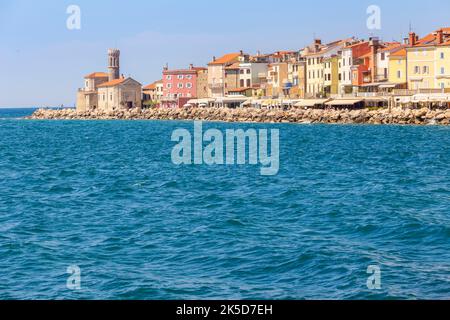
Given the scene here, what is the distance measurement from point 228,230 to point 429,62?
218 ft

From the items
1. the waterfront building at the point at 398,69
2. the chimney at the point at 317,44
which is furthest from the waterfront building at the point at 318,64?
the waterfront building at the point at 398,69

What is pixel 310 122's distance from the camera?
89.4 m

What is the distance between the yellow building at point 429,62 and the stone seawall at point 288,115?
→ 5.68m

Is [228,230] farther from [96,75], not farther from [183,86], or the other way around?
[96,75]

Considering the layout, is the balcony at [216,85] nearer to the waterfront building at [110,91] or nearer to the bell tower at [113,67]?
the waterfront building at [110,91]

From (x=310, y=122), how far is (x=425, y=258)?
72193 mm

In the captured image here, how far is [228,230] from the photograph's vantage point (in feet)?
70.2

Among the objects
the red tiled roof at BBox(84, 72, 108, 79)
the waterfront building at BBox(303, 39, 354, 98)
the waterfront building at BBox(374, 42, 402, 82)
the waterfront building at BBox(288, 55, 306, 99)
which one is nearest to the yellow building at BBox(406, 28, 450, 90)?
the waterfront building at BBox(374, 42, 402, 82)

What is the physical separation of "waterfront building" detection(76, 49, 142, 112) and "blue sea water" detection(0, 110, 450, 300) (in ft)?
293

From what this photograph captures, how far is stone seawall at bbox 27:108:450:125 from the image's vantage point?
75875 mm

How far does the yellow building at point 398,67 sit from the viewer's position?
88.2 meters

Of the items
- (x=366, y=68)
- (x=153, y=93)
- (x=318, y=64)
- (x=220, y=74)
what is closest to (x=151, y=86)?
(x=153, y=93)
